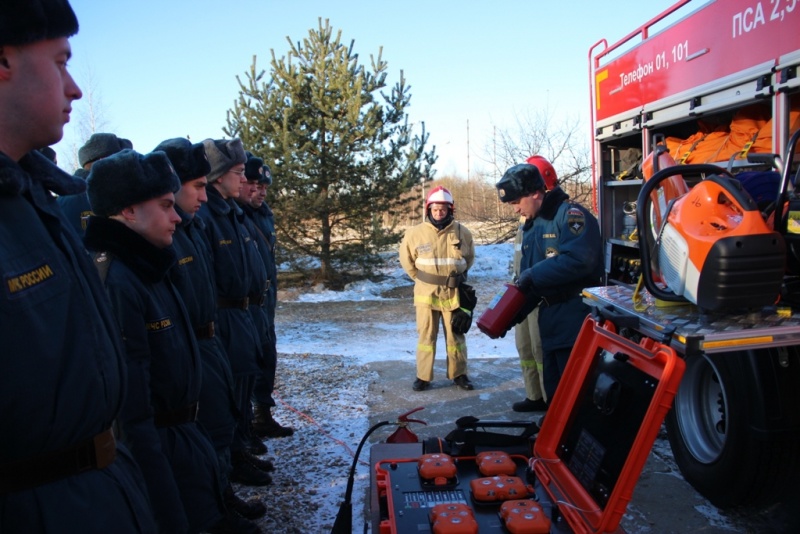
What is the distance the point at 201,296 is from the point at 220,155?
138 centimetres

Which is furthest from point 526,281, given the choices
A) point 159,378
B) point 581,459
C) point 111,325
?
point 111,325

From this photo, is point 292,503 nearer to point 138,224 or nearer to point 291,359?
point 138,224

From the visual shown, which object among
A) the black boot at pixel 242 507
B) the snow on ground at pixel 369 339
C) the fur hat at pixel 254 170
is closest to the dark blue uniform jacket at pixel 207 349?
the black boot at pixel 242 507

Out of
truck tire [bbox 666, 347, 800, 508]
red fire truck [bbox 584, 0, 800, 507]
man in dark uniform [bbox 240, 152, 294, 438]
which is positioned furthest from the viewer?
man in dark uniform [bbox 240, 152, 294, 438]

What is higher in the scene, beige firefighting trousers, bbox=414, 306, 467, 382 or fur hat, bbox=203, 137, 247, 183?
fur hat, bbox=203, 137, 247, 183

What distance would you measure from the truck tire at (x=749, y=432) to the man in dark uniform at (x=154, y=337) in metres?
2.55

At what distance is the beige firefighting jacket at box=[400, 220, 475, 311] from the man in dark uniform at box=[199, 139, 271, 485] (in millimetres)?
2058

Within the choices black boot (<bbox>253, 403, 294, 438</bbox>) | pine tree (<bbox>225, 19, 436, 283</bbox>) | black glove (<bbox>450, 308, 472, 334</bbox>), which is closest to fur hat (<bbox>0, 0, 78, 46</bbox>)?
black boot (<bbox>253, 403, 294, 438</bbox>)

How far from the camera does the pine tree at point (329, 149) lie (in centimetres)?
1186

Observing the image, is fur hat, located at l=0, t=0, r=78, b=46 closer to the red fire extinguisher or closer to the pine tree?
the red fire extinguisher

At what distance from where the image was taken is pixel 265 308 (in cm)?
486

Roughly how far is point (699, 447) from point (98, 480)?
3.34 m

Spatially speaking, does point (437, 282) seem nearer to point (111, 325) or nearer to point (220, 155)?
point (220, 155)

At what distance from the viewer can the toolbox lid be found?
2156 millimetres
